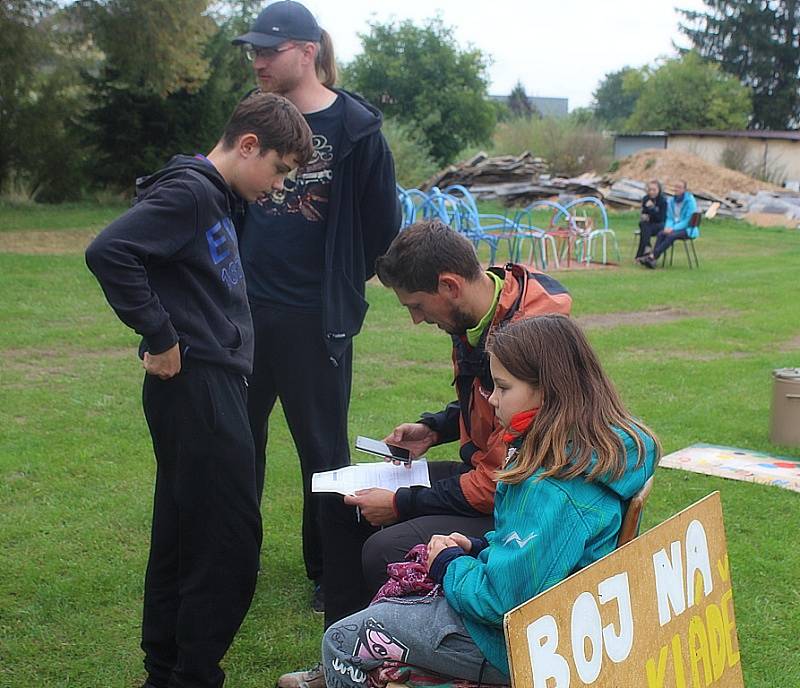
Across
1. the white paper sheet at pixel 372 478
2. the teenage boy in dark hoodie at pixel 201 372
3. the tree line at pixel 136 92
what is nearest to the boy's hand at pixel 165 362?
the teenage boy in dark hoodie at pixel 201 372

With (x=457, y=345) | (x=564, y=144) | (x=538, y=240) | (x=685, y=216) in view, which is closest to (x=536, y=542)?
(x=457, y=345)

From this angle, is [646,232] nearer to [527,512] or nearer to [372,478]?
[372,478]

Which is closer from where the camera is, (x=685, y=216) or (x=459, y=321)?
(x=459, y=321)

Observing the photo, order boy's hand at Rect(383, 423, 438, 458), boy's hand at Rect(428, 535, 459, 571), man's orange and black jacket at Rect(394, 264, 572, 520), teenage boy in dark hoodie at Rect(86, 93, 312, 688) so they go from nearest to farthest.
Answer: boy's hand at Rect(428, 535, 459, 571)
teenage boy in dark hoodie at Rect(86, 93, 312, 688)
man's orange and black jacket at Rect(394, 264, 572, 520)
boy's hand at Rect(383, 423, 438, 458)

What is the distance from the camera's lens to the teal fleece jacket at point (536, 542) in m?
2.07

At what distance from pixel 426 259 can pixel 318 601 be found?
5.28ft

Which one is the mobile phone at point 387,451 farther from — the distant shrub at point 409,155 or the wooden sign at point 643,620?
the distant shrub at point 409,155

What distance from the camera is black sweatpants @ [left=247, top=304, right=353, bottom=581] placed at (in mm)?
3477

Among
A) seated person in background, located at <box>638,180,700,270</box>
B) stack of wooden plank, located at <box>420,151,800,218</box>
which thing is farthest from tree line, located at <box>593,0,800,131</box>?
seated person in background, located at <box>638,180,700,270</box>

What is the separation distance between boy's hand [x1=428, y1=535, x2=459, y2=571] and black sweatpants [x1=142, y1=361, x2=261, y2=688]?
66 centimetres

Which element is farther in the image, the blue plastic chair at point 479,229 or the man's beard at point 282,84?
the blue plastic chair at point 479,229

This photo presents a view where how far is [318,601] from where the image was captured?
145 inches

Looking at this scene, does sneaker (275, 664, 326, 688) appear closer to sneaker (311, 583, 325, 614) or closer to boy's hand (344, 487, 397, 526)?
sneaker (311, 583, 325, 614)

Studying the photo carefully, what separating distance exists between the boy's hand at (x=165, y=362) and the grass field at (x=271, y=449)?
1231mm
